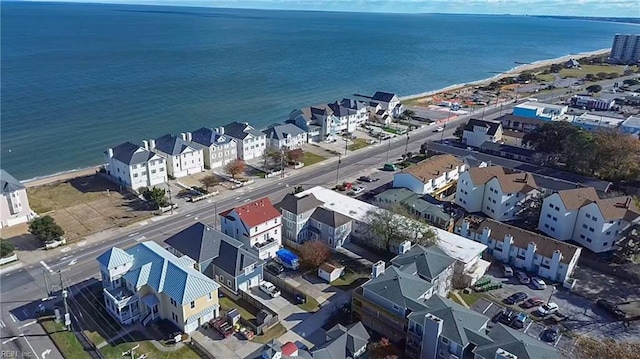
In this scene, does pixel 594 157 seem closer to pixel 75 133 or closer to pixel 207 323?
pixel 207 323

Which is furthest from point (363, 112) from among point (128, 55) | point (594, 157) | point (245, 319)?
point (128, 55)

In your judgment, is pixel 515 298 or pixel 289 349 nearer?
pixel 289 349

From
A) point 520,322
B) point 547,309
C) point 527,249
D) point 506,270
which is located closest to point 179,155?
point 506,270

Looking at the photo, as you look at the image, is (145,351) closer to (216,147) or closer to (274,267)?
(274,267)

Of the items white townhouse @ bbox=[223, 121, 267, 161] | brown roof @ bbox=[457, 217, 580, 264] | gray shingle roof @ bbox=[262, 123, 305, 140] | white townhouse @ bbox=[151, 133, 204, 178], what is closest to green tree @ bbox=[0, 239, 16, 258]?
white townhouse @ bbox=[151, 133, 204, 178]

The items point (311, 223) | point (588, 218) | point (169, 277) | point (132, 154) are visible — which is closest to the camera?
point (169, 277)
